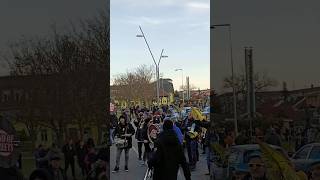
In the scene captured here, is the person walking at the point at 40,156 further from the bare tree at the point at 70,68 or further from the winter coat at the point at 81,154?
the winter coat at the point at 81,154

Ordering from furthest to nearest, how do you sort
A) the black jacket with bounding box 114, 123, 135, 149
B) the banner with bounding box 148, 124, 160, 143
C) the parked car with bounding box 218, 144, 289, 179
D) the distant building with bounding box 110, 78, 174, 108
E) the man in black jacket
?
the distant building with bounding box 110, 78, 174, 108, the black jacket with bounding box 114, 123, 135, 149, the banner with bounding box 148, 124, 160, 143, the man in black jacket, the parked car with bounding box 218, 144, 289, 179

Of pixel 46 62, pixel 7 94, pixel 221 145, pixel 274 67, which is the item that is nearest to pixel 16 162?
pixel 7 94

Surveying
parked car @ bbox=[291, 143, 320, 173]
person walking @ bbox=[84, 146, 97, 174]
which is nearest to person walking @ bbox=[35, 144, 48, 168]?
person walking @ bbox=[84, 146, 97, 174]

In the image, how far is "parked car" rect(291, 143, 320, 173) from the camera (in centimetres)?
660

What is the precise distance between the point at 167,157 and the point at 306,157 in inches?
83.5

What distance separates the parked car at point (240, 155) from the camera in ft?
23.3

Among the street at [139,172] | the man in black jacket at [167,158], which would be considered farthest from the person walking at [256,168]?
the street at [139,172]

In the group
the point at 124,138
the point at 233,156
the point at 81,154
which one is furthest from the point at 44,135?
the point at 124,138

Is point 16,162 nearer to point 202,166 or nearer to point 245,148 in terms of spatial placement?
point 245,148

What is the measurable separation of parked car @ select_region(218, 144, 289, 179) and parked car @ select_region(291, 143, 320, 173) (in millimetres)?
150

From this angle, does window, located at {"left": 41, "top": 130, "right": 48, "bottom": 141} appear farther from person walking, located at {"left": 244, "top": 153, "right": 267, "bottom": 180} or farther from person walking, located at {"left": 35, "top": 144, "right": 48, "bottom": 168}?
person walking, located at {"left": 244, "top": 153, "right": 267, "bottom": 180}

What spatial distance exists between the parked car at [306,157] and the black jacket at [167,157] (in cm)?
187

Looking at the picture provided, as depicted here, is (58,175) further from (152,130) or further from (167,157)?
(152,130)

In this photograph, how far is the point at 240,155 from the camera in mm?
7363
